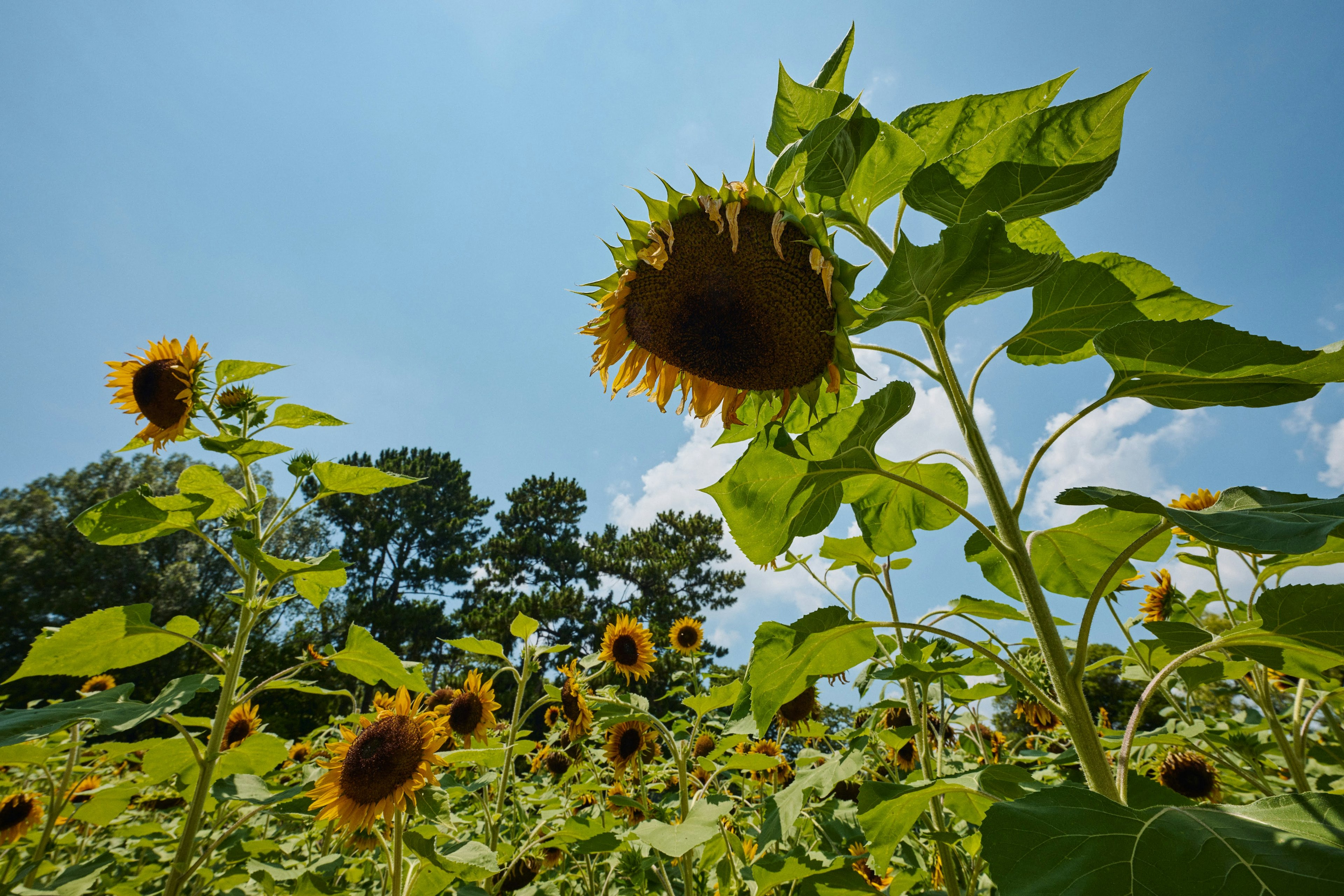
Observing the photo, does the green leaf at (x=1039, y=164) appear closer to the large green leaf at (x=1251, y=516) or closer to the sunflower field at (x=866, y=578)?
the sunflower field at (x=866, y=578)

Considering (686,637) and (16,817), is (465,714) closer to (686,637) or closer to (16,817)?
(686,637)

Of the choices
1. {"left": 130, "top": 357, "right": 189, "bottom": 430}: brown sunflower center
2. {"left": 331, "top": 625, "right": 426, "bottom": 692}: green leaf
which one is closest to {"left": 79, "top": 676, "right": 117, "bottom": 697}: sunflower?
{"left": 130, "top": 357, "right": 189, "bottom": 430}: brown sunflower center

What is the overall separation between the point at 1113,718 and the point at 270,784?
15586 mm

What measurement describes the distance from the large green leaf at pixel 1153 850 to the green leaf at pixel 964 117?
0.94 m

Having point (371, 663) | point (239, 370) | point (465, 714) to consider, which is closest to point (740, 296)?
point (371, 663)

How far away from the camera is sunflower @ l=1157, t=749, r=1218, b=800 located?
2.32m

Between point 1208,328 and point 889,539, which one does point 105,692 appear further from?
point 1208,328

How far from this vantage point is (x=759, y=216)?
1.11 metres

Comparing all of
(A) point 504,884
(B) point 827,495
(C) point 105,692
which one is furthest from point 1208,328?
(A) point 504,884

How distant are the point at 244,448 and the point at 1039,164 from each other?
2.27 m

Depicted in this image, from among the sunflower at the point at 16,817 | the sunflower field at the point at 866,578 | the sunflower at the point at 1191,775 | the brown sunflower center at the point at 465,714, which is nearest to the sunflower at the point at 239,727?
the sunflower field at the point at 866,578

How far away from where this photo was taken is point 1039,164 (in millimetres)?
883

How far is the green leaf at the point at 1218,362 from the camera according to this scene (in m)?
0.82

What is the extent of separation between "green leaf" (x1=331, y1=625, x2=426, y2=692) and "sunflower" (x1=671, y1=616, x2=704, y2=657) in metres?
3.61
